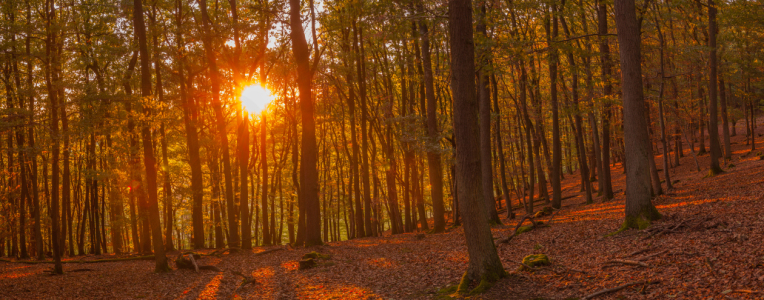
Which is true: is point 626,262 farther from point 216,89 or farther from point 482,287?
point 216,89

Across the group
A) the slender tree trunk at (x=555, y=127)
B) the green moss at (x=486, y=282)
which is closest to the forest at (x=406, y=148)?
the green moss at (x=486, y=282)

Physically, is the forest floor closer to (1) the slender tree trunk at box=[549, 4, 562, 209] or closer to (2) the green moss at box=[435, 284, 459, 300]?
(2) the green moss at box=[435, 284, 459, 300]

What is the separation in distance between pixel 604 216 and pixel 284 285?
34.3 ft

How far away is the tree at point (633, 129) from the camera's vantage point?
10.3m

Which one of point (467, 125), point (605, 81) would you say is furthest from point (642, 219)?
point (605, 81)

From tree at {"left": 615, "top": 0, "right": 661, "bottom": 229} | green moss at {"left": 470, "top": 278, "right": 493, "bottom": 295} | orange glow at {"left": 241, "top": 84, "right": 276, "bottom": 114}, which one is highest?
orange glow at {"left": 241, "top": 84, "right": 276, "bottom": 114}

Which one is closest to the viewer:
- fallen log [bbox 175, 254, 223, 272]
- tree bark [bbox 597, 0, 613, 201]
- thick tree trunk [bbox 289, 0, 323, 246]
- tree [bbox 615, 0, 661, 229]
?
tree [bbox 615, 0, 661, 229]

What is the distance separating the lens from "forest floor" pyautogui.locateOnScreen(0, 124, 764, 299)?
6512mm

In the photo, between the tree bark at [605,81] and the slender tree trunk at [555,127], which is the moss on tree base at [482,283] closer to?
the tree bark at [605,81]

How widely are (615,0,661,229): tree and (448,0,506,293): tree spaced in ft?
15.8

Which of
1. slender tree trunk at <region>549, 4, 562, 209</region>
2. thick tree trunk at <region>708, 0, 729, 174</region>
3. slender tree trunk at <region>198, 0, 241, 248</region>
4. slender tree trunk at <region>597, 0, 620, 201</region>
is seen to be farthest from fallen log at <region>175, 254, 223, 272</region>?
thick tree trunk at <region>708, 0, 729, 174</region>

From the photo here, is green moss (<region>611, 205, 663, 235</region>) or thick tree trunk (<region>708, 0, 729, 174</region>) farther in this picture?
thick tree trunk (<region>708, 0, 729, 174</region>)

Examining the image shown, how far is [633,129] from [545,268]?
4640mm

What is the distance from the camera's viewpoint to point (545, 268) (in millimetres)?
8469
